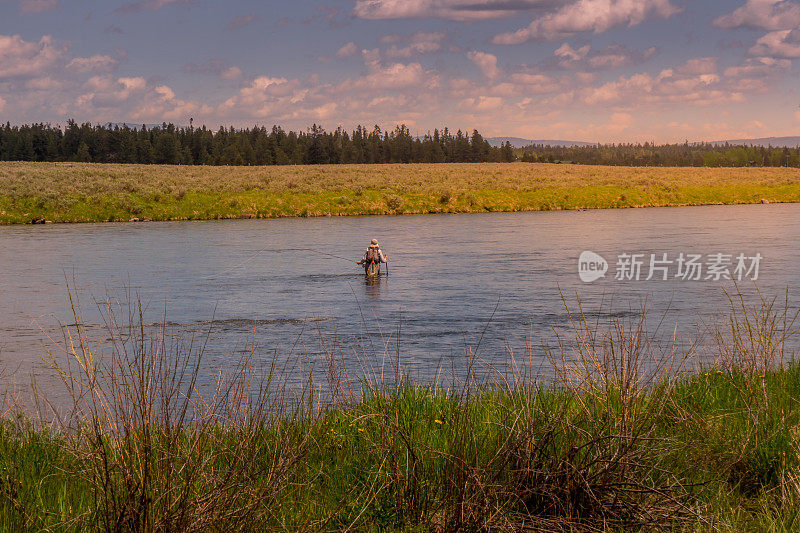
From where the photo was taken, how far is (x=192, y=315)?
1798 centimetres

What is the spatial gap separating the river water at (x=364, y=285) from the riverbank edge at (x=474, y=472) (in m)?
1.10

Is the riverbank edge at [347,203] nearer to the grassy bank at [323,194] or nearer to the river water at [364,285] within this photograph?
the grassy bank at [323,194]

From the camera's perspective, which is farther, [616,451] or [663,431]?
[663,431]

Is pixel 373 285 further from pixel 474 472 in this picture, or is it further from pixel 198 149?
pixel 198 149

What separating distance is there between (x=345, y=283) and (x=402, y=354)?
10105mm

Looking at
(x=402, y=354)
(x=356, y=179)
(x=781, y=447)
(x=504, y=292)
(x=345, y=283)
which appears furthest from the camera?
(x=356, y=179)

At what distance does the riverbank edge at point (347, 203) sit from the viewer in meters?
52.9

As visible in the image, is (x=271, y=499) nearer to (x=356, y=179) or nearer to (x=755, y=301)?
(x=755, y=301)

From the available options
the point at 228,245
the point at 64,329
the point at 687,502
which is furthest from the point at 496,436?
the point at 228,245

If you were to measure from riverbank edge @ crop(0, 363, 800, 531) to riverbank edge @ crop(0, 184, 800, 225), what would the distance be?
48413 millimetres

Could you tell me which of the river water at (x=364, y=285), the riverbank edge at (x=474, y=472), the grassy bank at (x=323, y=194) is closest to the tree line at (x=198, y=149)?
the grassy bank at (x=323, y=194)

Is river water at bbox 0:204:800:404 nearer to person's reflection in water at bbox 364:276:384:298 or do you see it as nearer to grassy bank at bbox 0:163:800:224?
person's reflection in water at bbox 364:276:384:298

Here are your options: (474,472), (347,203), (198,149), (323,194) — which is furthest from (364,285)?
(198,149)

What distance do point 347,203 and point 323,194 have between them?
345 centimetres
